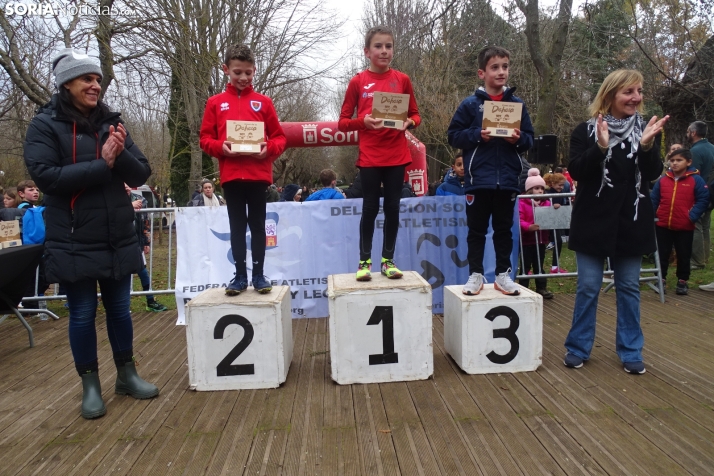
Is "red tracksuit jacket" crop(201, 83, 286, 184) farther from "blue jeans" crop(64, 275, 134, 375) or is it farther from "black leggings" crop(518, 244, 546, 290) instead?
"black leggings" crop(518, 244, 546, 290)

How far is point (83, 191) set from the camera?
10.00ft

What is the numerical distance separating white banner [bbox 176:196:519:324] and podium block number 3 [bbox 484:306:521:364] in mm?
2147

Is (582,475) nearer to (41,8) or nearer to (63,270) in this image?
(63,270)

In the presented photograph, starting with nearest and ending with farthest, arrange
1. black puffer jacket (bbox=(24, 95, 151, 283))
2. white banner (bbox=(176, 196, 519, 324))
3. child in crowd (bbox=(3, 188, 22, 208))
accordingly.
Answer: black puffer jacket (bbox=(24, 95, 151, 283)) < white banner (bbox=(176, 196, 519, 324)) < child in crowd (bbox=(3, 188, 22, 208))

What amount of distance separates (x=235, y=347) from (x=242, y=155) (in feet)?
4.56

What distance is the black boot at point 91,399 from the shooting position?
10.4 ft

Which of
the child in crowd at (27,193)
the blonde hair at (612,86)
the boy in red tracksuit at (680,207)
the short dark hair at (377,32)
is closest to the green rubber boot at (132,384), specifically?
the short dark hair at (377,32)

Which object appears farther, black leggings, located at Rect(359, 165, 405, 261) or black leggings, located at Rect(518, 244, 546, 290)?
black leggings, located at Rect(518, 244, 546, 290)

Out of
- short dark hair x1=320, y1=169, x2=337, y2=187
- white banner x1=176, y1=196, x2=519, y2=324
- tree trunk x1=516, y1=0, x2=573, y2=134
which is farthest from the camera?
tree trunk x1=516, y1=0, x2=573, y2=134

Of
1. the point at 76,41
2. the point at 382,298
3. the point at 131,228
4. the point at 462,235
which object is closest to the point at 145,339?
the point at 131,228

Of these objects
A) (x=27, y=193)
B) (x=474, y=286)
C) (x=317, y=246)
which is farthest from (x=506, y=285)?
(x=27, y=193)

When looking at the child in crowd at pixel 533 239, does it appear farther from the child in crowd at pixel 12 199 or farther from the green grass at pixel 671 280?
the child in crowd at pixel 12 199

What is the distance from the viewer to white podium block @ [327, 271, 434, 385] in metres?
3.61

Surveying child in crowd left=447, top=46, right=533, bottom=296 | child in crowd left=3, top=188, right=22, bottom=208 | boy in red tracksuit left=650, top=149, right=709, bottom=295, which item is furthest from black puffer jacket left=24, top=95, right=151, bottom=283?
boy in red tracksuit left=650, top=149, right=709, bottom=295
